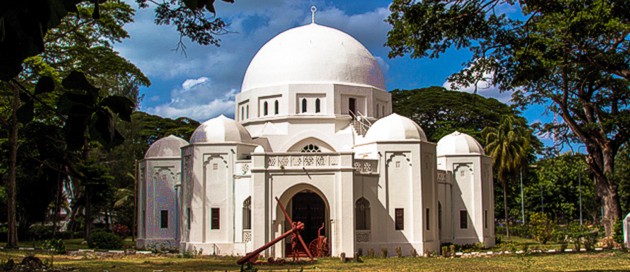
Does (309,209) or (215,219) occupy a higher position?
(309,209)

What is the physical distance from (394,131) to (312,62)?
6613mm

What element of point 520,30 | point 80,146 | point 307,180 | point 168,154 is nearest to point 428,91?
point 168,154

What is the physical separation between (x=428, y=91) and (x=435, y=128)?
416cm

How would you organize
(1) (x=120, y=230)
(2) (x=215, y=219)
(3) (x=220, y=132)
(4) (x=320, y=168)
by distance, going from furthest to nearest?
(1) (x=120, y=230) → (3) (x=220, y=132) → (2) (x=215, y=219) → (4) (x=320, y=168)

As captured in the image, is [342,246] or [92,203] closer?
[342,246]

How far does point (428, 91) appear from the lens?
2357 inches

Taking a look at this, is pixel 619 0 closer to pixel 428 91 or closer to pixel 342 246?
pixel 342 246

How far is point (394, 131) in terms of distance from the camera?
3092 centimetres

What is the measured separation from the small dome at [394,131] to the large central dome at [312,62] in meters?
4.66

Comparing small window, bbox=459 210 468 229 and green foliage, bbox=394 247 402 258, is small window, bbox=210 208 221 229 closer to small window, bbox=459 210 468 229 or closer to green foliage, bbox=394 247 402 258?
green foliage, bbox=394 247 402 258

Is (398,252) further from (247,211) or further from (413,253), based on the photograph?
(247,211)

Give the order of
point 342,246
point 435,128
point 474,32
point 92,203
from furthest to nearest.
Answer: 1. point 435,128
2. point 92,203
3. point 342,246
4. point 474,32

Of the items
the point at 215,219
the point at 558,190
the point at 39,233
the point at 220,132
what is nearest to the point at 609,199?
the point at 215,219

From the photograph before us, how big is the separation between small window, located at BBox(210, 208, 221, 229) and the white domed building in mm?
44
